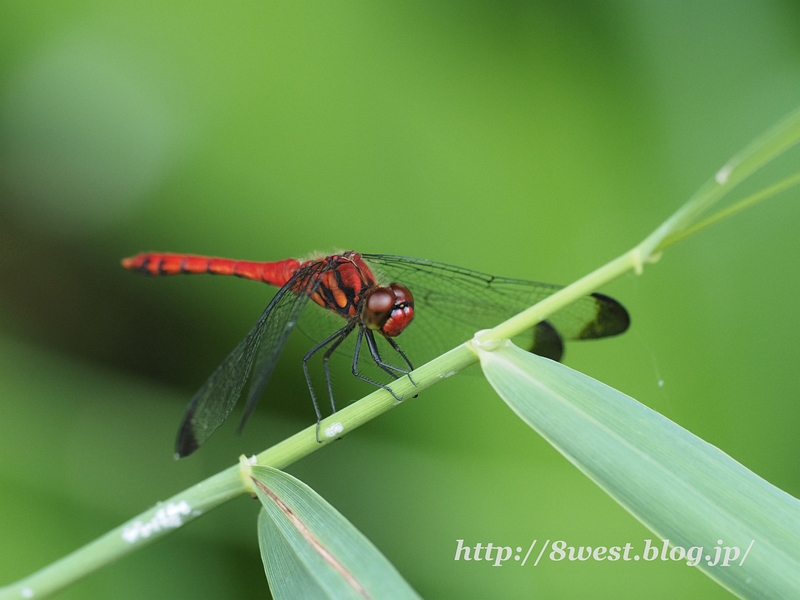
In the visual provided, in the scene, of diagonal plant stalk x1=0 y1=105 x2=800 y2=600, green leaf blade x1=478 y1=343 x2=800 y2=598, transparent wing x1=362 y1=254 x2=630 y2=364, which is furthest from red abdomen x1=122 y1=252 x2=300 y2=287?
green leaf blade x1=478 y1=343 x2=800 y2=598

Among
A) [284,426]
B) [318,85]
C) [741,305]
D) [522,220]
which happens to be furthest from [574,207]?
[284,426]

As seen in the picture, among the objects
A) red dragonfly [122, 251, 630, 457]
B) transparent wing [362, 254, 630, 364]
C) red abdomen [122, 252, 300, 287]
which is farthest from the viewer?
red abdomen [122, 252, 300, 287]

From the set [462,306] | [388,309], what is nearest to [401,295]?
[388,309]

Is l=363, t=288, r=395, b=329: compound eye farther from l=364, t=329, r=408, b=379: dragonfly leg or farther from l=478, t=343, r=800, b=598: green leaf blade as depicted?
l=478, t=343, r=800, b=598: green leaf blade

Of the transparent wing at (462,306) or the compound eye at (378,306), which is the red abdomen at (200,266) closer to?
the transparent wing at (462,306)

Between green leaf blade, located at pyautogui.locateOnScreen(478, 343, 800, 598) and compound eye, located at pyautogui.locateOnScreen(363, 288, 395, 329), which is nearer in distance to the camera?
green leaf blade, located at pyautogui.locateOnScreen(478, 343, 800, 598)

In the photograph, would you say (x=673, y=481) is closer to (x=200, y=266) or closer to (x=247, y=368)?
(x=247, y=368)
